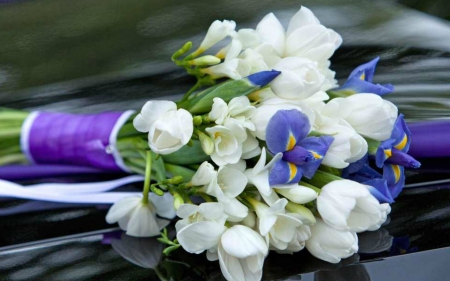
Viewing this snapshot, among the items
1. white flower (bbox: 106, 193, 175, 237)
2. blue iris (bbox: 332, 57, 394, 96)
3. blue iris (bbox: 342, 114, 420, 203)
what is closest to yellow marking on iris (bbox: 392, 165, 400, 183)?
blue iris (bbox: 342, 114, 420, 203)

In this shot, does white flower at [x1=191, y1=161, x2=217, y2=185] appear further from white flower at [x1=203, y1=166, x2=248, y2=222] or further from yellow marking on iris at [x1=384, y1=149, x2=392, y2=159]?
yellow marking on iris at [x1=384, y1=149, x2=392, y2=159]

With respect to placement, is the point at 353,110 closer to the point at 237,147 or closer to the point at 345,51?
the point at 237,147

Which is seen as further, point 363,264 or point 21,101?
point 21,101

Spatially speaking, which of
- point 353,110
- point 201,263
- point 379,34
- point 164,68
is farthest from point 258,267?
point 379,34

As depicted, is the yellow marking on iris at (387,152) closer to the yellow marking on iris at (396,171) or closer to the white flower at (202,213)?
the yellow marking on iris at (396,171)

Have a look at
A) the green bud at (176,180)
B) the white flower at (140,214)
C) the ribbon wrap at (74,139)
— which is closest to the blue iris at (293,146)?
the green bud at (176,180)

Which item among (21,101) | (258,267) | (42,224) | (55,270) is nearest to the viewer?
(258,267)
